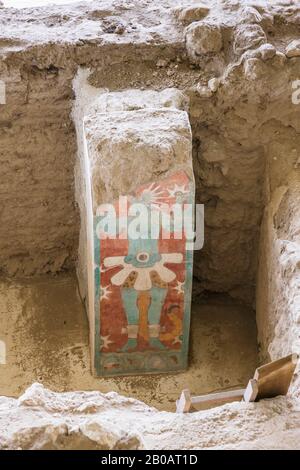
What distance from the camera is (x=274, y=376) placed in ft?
8.21

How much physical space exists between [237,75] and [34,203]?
1402 millimetres

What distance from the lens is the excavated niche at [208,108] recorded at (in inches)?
149

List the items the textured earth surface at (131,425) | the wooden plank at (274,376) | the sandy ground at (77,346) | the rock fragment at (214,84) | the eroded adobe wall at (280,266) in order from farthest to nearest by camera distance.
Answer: the sandy ground at (77,346) → the rock fragment at (214,84) → the eroded adobe wall at (280,266) → the wooden plank at (274,376) → the textured earth surface at (131,425)

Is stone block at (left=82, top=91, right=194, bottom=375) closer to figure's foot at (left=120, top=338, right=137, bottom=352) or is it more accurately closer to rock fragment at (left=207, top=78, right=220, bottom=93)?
figure's foot at (left=120, top=338, right=137, bottom=352)

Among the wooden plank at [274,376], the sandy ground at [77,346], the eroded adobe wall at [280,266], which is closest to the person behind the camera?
the wooden plank at [274,376]

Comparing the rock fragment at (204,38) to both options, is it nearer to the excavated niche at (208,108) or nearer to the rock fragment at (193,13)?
the excavated niche at (208,108)

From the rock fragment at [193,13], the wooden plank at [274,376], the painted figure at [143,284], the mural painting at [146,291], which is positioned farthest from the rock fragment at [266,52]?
the wooden plank at [274,376]

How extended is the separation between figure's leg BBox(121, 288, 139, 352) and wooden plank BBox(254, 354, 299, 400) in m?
1.21

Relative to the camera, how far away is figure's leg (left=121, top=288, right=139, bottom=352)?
144 inches

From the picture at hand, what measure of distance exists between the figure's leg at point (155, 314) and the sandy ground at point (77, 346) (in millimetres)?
226

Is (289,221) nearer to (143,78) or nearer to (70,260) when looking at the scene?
(143,78)

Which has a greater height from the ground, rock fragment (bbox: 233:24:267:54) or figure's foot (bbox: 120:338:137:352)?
rock fragment (bbox: 233:24:267:54)

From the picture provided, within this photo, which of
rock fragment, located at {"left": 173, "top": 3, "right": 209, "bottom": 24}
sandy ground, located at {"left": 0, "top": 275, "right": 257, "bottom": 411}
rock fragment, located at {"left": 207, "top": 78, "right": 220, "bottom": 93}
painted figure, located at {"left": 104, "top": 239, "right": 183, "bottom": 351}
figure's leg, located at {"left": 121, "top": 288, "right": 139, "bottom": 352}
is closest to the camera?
painted figure, located at {"left": 104, "top": 239, "right": 183, "bottom": 351}

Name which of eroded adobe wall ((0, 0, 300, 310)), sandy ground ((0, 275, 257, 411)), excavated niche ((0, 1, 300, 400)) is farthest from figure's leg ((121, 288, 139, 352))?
eroded adobe wall ((0, 0, 300, 310))
